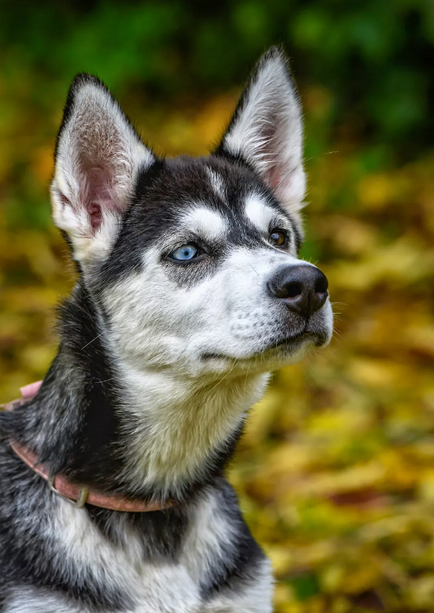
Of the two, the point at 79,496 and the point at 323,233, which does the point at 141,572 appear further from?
the point at 323,233

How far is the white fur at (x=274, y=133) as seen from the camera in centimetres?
359

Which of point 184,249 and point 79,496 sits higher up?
point 184,249

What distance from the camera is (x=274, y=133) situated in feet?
12.4

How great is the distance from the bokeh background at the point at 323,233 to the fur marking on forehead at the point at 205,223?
74 cm

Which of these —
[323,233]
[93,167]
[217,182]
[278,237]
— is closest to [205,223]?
[217,182]

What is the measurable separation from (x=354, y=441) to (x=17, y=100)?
20.2 ft

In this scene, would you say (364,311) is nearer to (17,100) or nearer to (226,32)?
(226,32)

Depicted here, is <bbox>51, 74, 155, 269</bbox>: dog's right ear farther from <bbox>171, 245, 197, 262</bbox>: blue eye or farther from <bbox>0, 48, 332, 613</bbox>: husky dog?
<bbox>171, 245, 197, 262</bbox>: blue eye

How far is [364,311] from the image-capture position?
6.75m

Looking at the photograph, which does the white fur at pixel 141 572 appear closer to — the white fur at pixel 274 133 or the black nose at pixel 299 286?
the black nose at pixel 299 286

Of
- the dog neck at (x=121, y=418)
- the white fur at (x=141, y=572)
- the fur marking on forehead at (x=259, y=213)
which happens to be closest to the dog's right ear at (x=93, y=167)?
the dog neck at (x=121, y=418)

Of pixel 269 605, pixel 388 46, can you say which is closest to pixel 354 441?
pixel 269 605

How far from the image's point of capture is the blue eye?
10.6ft

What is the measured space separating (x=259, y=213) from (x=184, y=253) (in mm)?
372
